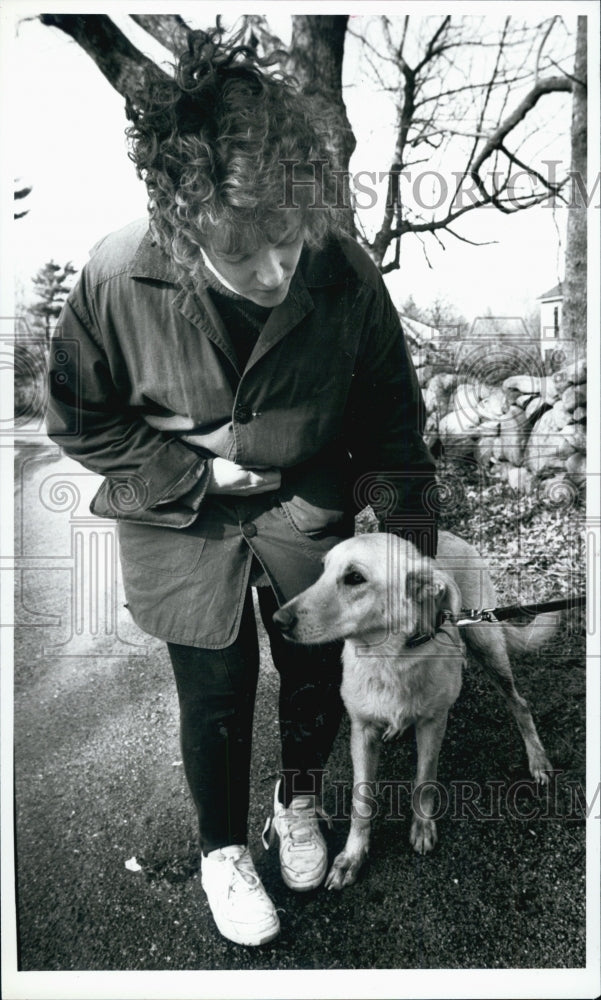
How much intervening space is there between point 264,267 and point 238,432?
1.31 ft

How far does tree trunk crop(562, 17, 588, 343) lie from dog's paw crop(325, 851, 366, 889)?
1544 millimetres

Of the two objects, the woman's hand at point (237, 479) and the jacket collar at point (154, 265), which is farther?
the woman's hand at point (237, 479)

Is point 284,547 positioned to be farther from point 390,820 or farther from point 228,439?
point 390,820

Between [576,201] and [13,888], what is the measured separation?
245 centimetres

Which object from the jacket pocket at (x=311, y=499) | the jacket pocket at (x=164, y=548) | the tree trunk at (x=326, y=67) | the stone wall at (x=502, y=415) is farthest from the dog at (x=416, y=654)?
the tree trunk at (x=326, y=67)

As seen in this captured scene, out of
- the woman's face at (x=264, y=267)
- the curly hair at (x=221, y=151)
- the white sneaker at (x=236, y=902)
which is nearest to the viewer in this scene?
the curly hair at (x=221, y=151)

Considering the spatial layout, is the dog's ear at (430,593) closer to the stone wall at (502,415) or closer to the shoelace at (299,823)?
the stone wall at (502,415)

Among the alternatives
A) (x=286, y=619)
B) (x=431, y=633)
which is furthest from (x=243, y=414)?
(x=431, y=633)

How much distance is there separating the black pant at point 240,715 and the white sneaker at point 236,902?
2.2 inches

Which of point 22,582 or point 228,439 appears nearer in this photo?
point 228,439

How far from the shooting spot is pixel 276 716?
75.5 inches

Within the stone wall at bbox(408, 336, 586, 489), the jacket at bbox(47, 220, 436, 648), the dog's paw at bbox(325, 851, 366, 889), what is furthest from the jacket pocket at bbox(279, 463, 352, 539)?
the dog's paw at bbox(325, 851, 366, 889)

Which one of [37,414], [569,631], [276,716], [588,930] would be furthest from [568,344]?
[588,930]

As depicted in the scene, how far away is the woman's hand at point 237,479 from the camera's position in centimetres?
176
